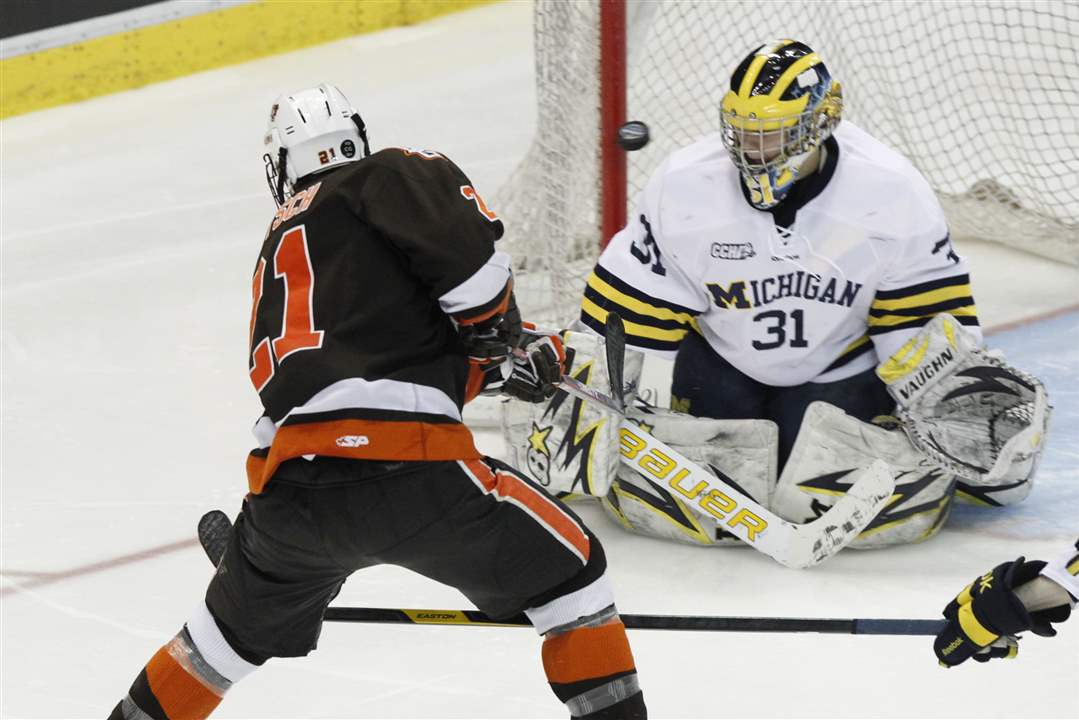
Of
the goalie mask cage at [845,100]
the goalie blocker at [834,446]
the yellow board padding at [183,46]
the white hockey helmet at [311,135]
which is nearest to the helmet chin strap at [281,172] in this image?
the white hockey helmet at [311,135]

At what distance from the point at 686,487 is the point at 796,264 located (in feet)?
1.45

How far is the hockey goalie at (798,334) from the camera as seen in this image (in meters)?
2.96

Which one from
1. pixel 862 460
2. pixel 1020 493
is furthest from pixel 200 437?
pixel 1020 493

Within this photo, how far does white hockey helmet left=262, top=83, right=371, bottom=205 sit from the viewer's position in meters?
2.35

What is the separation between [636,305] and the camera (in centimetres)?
316

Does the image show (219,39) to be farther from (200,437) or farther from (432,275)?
(432,275)

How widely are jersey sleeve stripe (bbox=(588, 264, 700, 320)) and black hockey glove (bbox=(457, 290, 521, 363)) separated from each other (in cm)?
79

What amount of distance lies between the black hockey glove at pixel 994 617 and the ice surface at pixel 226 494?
16.9 inches

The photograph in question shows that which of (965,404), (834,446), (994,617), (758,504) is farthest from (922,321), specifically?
(994,617)

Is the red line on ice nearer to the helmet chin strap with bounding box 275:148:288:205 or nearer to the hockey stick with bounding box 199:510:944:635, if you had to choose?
the hockey stick with bounding box 199:510:944:635

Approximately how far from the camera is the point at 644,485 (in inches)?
123

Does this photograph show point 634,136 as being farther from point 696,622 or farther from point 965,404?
point 696,622

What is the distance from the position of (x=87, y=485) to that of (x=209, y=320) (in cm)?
91

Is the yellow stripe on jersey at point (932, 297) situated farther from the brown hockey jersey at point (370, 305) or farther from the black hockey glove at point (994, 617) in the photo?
the brown hockey jersey at point (370, 305)
